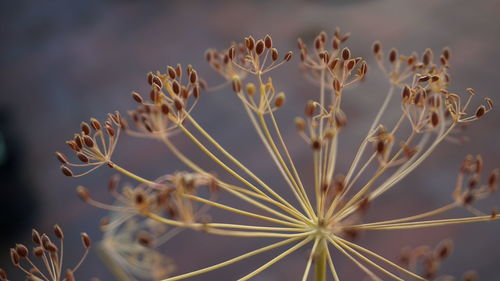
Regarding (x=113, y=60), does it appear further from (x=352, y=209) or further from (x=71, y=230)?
(x=352, y=209)

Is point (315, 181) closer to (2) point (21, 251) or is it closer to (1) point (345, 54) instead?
(1) point (345, 54)

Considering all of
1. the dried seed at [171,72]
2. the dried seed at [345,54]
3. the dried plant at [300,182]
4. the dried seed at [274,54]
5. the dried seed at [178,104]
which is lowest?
the dried plant at [300,182]

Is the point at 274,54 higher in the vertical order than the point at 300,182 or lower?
higher

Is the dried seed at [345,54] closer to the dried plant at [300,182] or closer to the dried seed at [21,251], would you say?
the dried plant at [300,182]

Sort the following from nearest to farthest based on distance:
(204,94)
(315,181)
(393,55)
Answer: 1. (315,181)
2. (393,55)
3. (204,94)

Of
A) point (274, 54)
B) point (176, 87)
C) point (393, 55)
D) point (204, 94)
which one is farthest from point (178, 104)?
point (204, 94)

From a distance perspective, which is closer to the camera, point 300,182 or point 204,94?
point 300,182

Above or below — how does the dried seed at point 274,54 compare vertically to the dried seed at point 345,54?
above

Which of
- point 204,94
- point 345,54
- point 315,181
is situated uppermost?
point 204,94

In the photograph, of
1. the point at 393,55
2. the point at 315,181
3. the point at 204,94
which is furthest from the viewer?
the point at 204,94

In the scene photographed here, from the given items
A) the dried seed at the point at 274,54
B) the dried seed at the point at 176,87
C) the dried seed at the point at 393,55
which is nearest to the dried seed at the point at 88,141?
the dried seed at the point at 176,87
